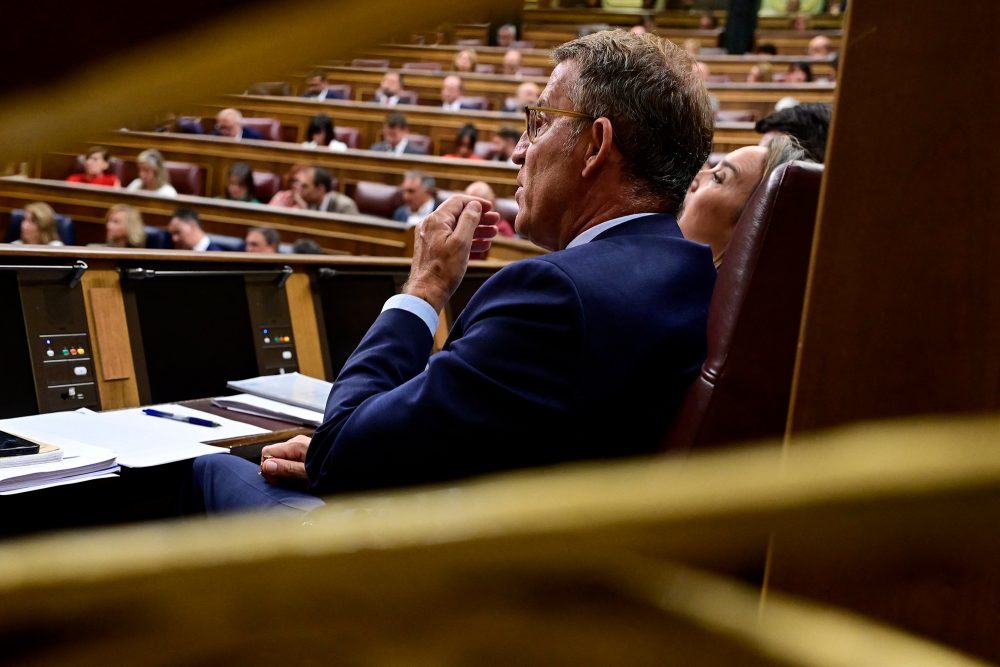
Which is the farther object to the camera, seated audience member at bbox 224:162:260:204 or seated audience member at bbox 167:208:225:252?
seated audience member at bbox 224:162:260:204

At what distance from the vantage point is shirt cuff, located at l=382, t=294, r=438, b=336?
38.2 inches

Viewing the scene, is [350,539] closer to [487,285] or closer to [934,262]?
[934,262]

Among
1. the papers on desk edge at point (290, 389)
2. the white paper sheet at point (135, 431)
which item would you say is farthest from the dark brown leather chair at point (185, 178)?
the white paper sheet at point (135, 431)

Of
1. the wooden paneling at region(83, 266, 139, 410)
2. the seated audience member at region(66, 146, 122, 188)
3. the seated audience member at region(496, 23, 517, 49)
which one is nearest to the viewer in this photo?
the wooden paneling at region(83, 266, 139, 410)

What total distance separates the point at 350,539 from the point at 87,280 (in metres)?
1.30

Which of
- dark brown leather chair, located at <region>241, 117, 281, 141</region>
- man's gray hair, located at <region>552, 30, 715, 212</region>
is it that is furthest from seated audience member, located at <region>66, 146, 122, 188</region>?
man's gray hair, located at <region>552, 30, 715, 212</region>

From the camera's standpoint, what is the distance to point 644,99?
3.05ft

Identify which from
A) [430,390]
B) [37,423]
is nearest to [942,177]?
[430,390]

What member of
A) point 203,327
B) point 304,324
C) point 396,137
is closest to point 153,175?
point 396,137

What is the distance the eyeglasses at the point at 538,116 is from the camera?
3.10 ft

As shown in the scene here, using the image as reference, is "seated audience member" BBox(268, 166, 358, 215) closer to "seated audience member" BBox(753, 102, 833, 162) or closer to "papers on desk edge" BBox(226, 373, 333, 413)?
"papers on desk edge" BBox(226, 373, 333, 413)

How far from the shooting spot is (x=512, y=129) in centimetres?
488

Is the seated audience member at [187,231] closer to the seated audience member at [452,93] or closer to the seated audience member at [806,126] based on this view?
the seated audience member at [452,93]

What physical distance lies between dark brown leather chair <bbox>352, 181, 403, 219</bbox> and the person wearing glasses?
364 centimetres
